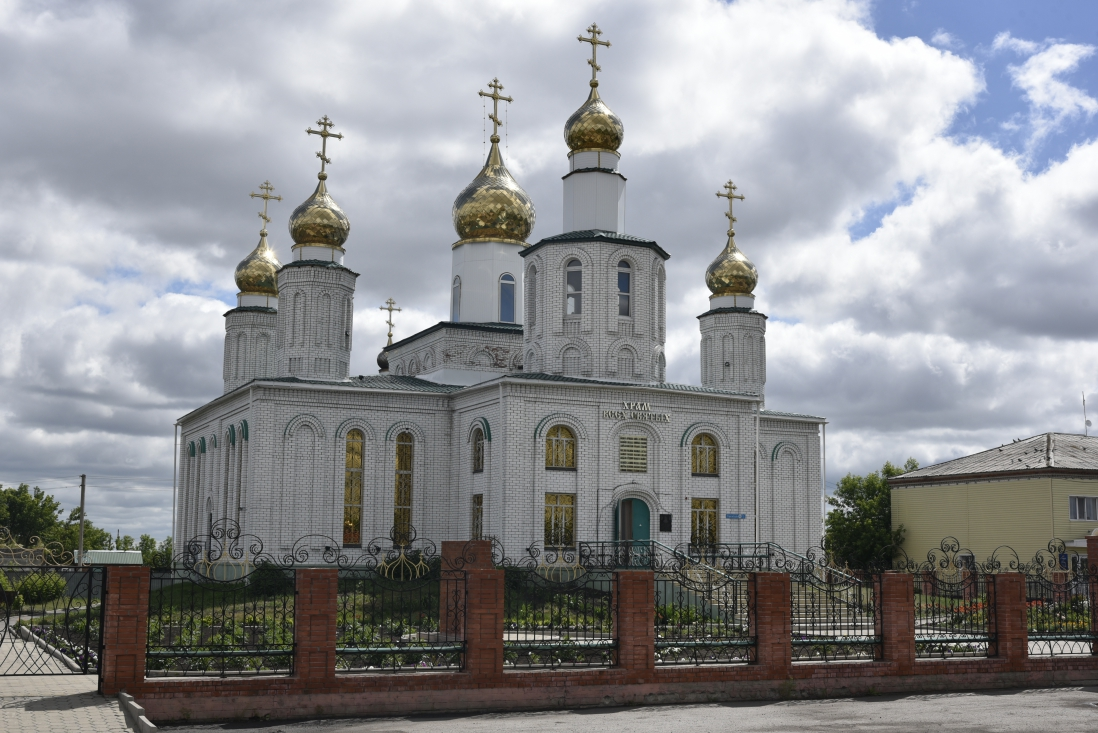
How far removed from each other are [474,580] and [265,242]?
85.1 feet

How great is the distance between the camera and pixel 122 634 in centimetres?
1159

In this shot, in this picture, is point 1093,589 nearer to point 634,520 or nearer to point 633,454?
point 634,520

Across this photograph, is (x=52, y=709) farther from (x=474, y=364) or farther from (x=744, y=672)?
(x=474, y=364)

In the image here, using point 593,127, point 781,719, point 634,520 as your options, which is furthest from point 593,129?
point 781,719

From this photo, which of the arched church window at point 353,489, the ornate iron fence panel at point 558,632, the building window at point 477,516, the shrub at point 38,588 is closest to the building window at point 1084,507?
the ornate iron fence panel at point 558,632

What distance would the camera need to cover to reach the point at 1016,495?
32.2 metres

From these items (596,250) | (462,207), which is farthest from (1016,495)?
(462,207)

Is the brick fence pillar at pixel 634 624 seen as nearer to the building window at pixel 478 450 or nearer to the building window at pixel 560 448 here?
the building window at pixel 560 448

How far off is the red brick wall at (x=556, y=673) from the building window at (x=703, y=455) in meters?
10.9

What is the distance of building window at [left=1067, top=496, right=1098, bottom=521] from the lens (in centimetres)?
3108

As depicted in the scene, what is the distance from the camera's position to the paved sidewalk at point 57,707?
10227 mm

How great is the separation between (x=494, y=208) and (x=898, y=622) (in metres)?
→ 19.0

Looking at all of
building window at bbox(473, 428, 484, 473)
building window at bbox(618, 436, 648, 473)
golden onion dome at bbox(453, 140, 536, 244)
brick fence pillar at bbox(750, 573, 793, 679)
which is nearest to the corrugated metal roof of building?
building window at bbox(618, 436, 648, 473)

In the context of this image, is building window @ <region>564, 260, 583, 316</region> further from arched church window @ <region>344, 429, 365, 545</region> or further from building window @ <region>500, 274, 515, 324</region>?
arched church window @ <region>344, 429, 365, 545</region>
